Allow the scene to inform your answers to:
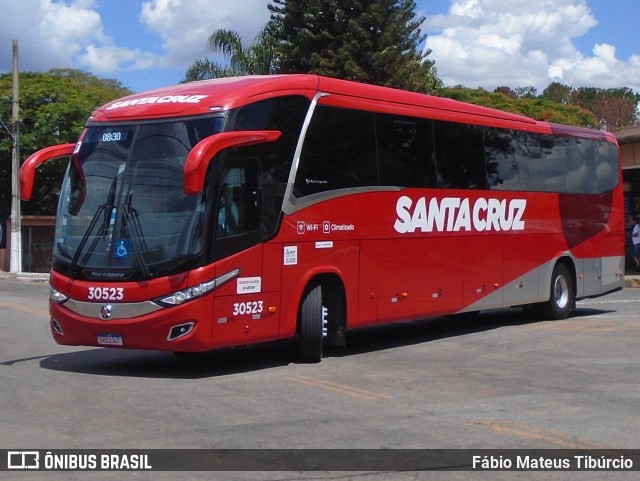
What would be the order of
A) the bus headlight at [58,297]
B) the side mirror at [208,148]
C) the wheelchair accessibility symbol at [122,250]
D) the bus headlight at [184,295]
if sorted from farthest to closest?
the bus headlight at [58,297] < the wheelchair accessibility symbol at [122,250] < the bus headlight at [184,295] < the side mirror at [208,148]

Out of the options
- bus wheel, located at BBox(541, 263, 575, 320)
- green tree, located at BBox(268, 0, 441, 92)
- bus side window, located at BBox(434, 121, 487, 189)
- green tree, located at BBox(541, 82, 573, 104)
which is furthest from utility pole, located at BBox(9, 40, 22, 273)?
green tree, located at BBox(541, 82, 573, 104)

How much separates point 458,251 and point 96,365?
624cm

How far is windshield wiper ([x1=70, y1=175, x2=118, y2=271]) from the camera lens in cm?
1181

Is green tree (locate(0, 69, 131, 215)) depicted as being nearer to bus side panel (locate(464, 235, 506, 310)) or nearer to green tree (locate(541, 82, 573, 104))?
bus side panel (locate(464, 235, 506, 310))

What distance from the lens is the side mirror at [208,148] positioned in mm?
10531

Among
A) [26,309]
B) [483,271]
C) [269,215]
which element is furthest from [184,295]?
[26,309]

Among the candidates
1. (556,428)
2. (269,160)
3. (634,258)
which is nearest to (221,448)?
(556,428)

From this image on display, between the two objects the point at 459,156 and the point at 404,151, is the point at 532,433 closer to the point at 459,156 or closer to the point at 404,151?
the point at 404,151

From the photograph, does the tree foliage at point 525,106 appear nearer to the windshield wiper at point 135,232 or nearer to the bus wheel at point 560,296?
the bus wheel at point 560,296

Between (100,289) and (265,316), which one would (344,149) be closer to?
(265,316)

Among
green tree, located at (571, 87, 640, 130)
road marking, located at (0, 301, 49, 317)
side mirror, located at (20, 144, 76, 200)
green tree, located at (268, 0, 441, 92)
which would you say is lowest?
road marking, located at (0, 301, 49, 317)

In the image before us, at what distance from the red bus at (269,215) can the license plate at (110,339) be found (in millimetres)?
26

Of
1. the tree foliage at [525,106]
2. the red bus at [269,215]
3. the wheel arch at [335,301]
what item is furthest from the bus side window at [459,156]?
the tree foliage at [525,106]

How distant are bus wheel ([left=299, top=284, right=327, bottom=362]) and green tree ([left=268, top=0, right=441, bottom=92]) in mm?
25344
